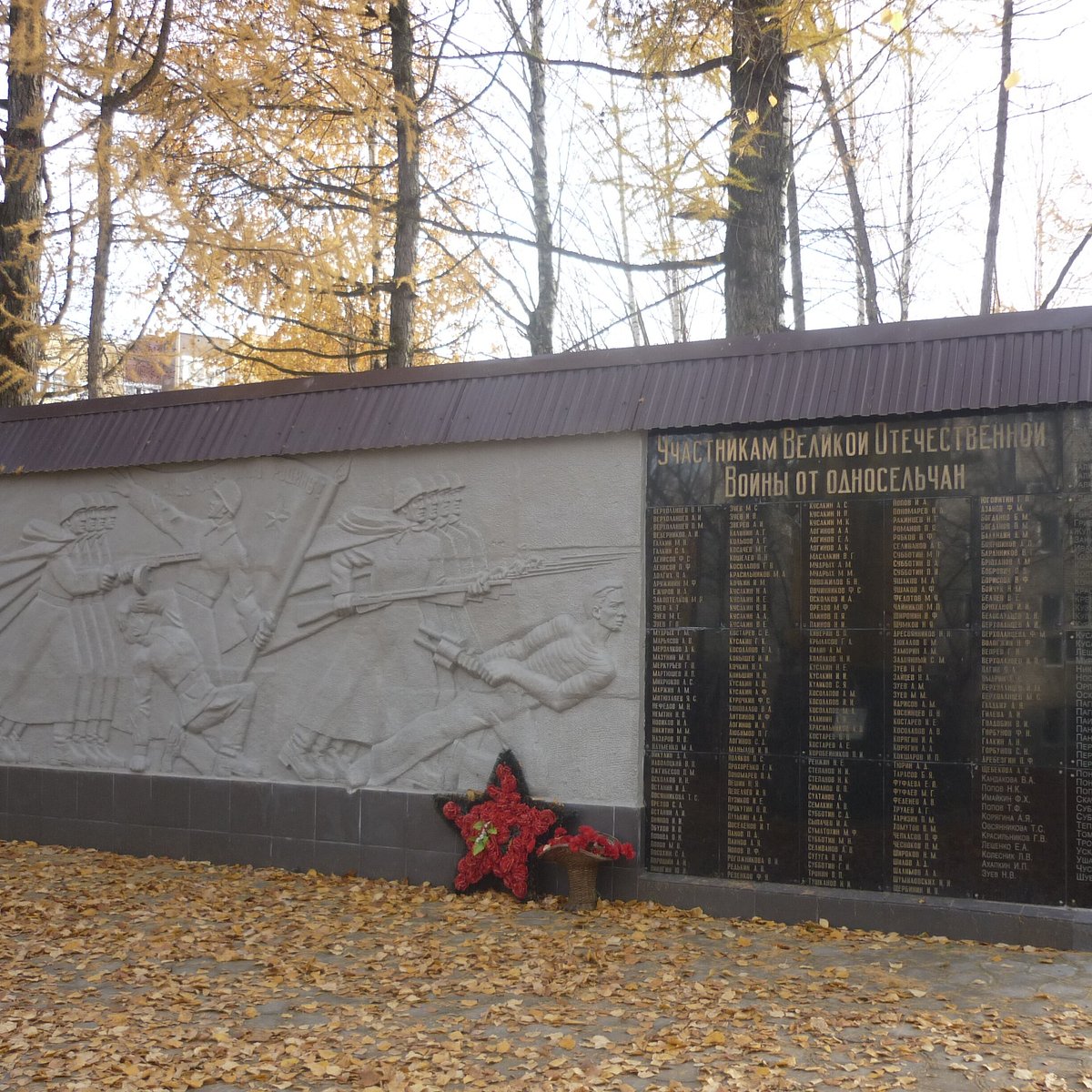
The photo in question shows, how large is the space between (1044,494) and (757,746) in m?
2.23

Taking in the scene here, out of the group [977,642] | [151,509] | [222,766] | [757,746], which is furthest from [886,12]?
[222,766]

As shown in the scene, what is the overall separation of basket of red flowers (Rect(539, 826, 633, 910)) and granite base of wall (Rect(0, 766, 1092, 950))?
0.62 ft

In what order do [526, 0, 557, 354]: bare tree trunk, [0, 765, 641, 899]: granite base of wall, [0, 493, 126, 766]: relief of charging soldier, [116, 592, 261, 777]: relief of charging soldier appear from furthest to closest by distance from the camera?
[526, 0, 557, 354]: bare tree trunk → [0, 493, 126, 766]: relief of charging soldier → [116, 592, 261, 777]: relief of charging soldier → [0, 765, 641, 899]: granite base of wall

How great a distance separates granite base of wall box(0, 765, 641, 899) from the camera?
27.3 ft

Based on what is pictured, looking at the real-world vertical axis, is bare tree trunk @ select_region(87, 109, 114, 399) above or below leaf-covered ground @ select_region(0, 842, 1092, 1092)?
above

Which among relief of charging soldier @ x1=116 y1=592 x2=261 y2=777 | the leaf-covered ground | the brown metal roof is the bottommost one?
the leaf-covered ground

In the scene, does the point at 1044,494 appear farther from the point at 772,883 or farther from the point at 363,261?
the point at 363,261

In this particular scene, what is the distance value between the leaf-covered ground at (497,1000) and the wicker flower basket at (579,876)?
0.38ft

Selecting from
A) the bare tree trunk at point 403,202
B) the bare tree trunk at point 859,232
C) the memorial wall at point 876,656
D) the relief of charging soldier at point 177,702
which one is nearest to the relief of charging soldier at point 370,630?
the relief of charging soldier at point 177,702

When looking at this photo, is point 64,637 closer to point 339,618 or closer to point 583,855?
point 339,618

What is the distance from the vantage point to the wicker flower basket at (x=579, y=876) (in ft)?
24.7

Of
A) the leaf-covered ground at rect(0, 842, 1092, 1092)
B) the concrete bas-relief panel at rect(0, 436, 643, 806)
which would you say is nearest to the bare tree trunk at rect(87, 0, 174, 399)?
the concrete bas-relief panel at rect(0, 436, 643, 806)

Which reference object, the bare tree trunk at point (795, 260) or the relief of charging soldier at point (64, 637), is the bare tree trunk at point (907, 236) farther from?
the relief of charging soldier at point (64, 637)

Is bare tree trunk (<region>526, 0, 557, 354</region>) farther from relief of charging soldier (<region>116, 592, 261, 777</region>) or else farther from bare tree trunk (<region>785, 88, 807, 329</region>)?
relief of charging soldier (<region>116, 592, 261, 777</region>)
